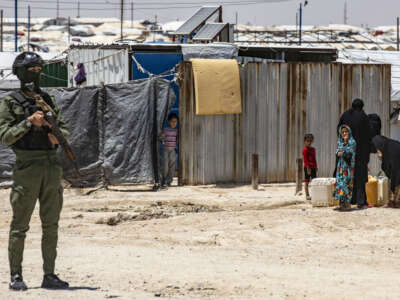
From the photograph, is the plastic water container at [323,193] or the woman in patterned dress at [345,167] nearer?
the woman in patterned dress at [345,167]

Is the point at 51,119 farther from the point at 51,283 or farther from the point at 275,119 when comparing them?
the point at 275,119

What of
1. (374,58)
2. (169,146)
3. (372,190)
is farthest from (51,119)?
(374,58)

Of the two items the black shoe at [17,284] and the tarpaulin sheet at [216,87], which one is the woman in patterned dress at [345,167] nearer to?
the tarpaulin sheet at [216,87]

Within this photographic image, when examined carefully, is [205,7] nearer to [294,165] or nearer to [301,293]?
[294,165]

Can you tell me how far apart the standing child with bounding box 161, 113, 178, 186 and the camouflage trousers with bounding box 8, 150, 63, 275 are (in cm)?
865

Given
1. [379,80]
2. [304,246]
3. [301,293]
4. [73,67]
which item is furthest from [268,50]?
[301,293]

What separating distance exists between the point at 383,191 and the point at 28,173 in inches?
285

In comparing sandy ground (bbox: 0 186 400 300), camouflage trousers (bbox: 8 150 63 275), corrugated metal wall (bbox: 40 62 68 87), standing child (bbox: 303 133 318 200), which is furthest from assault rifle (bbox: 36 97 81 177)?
corrugated metal wall (bbox: 40 62 68 87)

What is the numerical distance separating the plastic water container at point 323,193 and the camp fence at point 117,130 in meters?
3.64

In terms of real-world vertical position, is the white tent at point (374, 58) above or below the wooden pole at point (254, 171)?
above

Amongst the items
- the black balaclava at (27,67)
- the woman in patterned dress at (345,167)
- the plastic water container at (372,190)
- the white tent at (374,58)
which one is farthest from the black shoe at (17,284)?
the white tent at (374,58)

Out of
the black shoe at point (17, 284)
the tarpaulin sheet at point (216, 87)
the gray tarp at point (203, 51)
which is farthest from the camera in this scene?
the gray tarp at point (203, 51)

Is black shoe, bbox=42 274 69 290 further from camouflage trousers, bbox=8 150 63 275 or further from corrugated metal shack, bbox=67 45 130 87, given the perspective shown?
corrugated metal shack, bbox=67 45 130 87

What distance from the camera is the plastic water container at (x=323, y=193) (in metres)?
12.5
